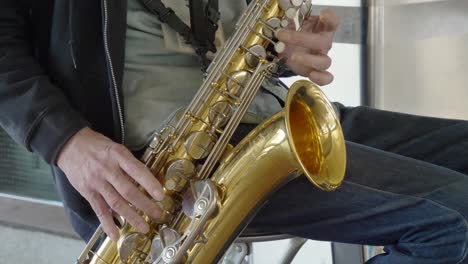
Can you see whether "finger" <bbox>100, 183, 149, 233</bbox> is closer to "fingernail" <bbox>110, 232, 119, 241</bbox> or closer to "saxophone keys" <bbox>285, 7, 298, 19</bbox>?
"fingernail" <bbox>110, 232, 119, 241</bbox>

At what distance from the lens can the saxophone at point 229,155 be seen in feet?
2.57

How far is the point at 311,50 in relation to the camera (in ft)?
2.94

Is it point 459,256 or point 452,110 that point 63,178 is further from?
point 452,110

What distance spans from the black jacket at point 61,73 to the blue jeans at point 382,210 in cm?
11

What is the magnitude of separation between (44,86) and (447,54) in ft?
4.25

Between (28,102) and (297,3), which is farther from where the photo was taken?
(297,3)

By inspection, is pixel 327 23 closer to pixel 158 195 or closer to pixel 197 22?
pixel 197 22

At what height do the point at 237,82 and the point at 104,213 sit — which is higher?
the point at 237,82

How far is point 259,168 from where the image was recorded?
2.59ft

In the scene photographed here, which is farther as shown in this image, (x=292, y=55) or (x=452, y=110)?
(x=452, y=110)

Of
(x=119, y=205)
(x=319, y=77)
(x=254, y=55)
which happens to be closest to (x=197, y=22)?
(x=254, y=55)

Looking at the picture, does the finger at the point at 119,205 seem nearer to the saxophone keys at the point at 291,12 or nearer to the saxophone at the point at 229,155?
the saxophone at the point at 229,155

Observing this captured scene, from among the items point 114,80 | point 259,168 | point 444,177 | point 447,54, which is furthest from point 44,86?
point 447,54

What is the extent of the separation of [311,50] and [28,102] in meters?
0.43
